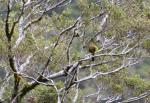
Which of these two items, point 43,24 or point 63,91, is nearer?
point 63,91

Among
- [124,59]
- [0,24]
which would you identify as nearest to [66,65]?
[124,59]

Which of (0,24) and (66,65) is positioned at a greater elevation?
(0,24)

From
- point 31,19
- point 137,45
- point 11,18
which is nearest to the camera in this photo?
point 137,45

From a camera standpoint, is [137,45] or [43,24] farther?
[43,24]

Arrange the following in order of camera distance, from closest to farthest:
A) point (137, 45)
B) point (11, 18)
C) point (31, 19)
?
point (137, 45) → point (11, 18) → point (31, 19)

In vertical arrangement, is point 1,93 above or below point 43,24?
below

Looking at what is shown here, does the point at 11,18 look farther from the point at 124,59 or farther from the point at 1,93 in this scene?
the point at 124,59

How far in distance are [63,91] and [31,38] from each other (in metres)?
1.11

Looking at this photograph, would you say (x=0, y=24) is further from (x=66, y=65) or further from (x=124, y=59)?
(x=124, y=59)

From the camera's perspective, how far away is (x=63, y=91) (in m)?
7.82

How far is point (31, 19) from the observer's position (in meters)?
8.94

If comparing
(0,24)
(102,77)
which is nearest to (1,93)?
(0,24)

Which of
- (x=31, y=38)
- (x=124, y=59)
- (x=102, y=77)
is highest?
(x=31, y=38)

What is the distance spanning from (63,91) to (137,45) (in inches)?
59.2
